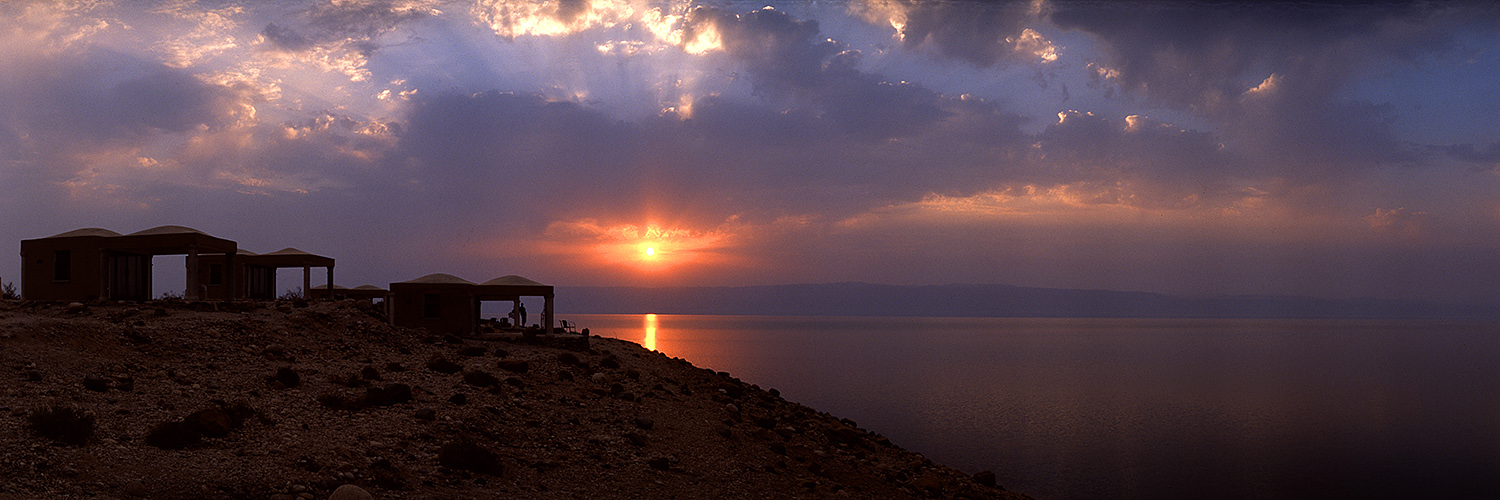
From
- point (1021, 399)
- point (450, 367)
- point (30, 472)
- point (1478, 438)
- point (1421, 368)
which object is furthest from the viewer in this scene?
point (1421, 368)

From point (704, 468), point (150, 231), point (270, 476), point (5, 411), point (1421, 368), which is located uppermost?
point (150, 231)

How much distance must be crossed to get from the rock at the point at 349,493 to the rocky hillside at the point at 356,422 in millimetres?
50

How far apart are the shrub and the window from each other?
25791 millimetres

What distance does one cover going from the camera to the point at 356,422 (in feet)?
70.6

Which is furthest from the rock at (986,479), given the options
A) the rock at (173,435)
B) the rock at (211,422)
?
the rock at (173,435)

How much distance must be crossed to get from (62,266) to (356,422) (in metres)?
26.4

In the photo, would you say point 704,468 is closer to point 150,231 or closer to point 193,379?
point 193,379

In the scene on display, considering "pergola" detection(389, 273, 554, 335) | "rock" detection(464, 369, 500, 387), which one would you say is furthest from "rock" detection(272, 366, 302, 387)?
"pergola" detection(389, 273, 554, 335)

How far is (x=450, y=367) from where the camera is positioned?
30.6 m

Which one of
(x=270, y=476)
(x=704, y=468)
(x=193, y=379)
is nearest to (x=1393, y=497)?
(x=704, y=468)

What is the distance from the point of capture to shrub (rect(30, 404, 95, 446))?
53.1ft

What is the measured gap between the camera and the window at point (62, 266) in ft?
121

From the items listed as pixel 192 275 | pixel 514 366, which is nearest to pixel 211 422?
pixel 514 366

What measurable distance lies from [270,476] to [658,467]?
988cm
